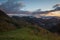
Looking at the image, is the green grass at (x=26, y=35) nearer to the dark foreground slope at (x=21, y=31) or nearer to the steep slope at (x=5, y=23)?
the dark foreground slope at (x=21, y=31)

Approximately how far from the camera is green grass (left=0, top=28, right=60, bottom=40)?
8.65 meters

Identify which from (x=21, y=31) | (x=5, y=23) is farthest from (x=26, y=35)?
(x=5, y=23)

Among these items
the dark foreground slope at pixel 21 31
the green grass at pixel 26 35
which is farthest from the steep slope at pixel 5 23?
the green grass at pixel 26 35

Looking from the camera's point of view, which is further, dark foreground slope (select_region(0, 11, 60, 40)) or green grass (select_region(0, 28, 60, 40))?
dark foreground slope (select_region(0, 11, 60, 40))

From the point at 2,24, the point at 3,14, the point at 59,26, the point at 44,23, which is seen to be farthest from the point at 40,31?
the point at 3,14

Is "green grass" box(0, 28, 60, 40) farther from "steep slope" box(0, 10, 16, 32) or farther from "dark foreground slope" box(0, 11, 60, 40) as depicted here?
"steep slope" box(0, 10, 16, 32)

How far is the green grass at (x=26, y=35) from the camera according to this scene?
8.65 m

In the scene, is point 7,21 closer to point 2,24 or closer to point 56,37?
point 2,24

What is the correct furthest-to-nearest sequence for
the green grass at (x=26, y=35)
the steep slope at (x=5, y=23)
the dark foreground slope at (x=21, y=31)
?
the steep slope at (x=5, y=23)
the dark foreground slope at (x=21, y=31)
the green grass at (x=26, y=35)

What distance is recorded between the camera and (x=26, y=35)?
9.36m

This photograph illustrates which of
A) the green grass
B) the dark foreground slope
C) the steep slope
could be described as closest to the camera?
the green grass

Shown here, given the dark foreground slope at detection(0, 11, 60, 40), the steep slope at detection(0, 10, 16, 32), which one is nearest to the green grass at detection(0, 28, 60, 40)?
the dark foreground slope at detection(0, 11, 60, 40)

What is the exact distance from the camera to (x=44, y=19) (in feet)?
36.1

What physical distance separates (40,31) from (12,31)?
186 centimetres
